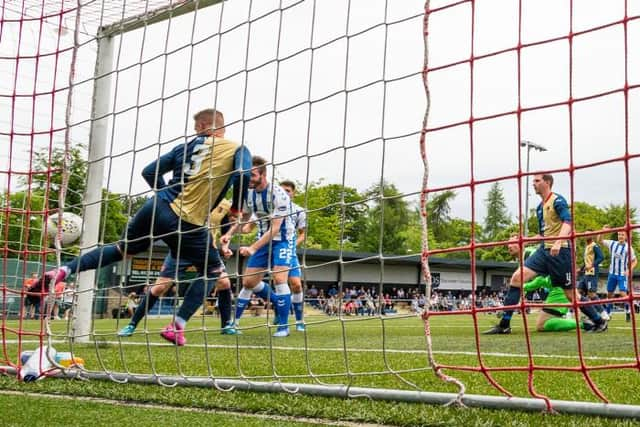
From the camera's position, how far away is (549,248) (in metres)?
7.35

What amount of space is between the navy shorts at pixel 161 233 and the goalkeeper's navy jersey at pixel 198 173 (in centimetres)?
8

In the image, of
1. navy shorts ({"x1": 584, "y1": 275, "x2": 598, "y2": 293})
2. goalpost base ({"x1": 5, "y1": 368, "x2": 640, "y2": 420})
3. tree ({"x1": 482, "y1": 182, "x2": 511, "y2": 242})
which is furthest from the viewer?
tree ({"x1": 482, "y1": 182, "x2": 511, "y2": 242})

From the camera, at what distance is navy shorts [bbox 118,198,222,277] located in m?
4.77

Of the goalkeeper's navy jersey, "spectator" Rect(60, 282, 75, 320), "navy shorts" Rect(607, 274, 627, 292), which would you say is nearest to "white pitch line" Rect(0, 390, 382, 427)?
"spectator" Rect(60, 282, 75, 320)

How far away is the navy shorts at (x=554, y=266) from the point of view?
7371mm

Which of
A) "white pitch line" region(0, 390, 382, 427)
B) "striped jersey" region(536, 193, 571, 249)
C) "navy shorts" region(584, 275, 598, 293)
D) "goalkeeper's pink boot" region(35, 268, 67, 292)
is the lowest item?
"white pitch line" region(0, 390, 382, 427)

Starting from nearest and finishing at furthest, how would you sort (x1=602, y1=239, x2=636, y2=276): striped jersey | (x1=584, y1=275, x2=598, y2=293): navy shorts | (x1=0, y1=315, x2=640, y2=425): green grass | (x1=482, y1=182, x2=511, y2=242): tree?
(x1=0, y1=315, x2=640, y2=425): green grass < (x1=602, y1=239, x2=636, y2=276): striped jersey < (x1=584, y1=275, x2=598, y2=293): navy shorts < (x1=482, y1=182, x2=511, y2=242): tree

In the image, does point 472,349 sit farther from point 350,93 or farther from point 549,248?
point 350,93

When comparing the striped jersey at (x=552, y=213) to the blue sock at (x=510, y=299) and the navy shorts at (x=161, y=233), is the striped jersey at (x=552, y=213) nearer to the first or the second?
the blue sock at (x=510, y=299)

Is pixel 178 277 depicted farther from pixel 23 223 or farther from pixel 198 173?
pixel 23 223

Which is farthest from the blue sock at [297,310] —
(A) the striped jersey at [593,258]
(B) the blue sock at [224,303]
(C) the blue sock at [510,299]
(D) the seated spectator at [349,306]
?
(D) the seated spectator at [349,306]

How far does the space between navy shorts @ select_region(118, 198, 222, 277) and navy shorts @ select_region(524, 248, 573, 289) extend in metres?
3.85

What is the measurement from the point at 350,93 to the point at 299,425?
5.59ft

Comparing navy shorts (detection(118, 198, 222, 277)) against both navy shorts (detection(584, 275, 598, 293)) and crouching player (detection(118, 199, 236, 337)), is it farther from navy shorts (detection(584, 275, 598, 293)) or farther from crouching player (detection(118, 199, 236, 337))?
navy shorts (detection(584, 275, 598, 293))
